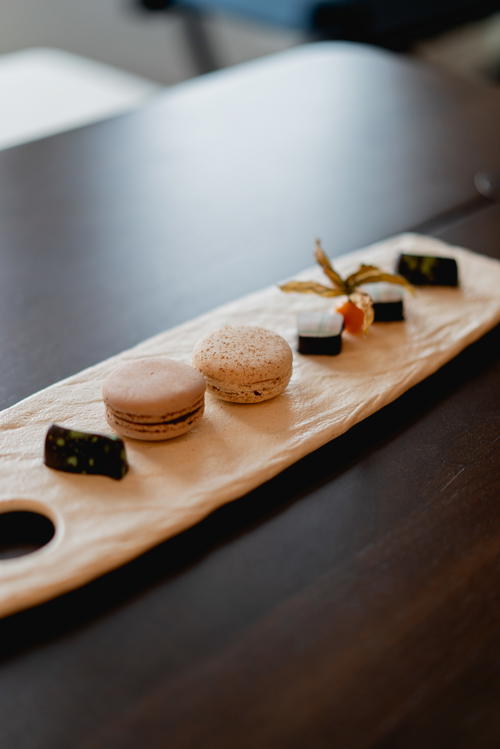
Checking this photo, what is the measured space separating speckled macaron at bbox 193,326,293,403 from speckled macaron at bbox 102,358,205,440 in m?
0.04

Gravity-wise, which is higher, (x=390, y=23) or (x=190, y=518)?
(x=390, y=23)

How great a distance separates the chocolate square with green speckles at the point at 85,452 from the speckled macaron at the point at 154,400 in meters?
0.04

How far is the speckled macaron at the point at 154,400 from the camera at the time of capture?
84 centimetres

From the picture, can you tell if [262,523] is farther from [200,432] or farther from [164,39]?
[164,39]

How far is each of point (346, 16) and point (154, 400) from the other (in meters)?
3.07

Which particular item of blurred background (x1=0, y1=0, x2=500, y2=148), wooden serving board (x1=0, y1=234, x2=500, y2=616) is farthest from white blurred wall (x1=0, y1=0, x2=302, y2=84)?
wooden serving board (x1=0, y1=234, x2=500, y2=616)

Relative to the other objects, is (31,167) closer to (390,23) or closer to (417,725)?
(417,725)

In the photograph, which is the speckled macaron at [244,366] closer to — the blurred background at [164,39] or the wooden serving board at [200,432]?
the wooden serving board at [200,432]

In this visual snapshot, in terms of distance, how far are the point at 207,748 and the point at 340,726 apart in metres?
0.10

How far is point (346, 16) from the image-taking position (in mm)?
3457

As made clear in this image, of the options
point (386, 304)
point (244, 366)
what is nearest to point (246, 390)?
point (244, 366)

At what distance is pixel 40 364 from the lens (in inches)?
40.8

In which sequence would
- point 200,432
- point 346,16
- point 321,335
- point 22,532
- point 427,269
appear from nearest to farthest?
point 22,532
point 200,432
point 321,335
point 427,269
point 346,16

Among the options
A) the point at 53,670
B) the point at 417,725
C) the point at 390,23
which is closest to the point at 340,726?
the point at 417,725
